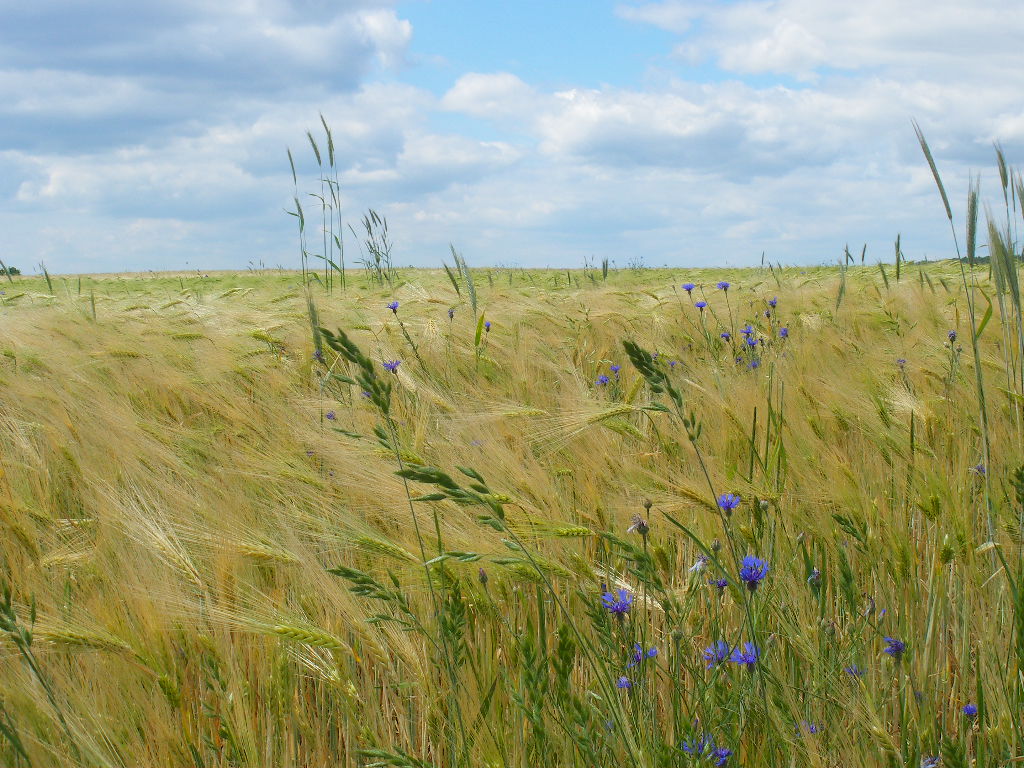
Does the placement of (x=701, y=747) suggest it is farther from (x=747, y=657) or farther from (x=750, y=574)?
(x=750, y=574)

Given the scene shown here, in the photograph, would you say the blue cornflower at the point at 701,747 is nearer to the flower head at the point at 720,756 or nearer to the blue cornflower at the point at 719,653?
the flower head at the point at 720,756

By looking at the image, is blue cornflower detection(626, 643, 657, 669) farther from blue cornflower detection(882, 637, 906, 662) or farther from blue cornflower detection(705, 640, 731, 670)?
blue cornflower detection(882, 637, 906, 662)

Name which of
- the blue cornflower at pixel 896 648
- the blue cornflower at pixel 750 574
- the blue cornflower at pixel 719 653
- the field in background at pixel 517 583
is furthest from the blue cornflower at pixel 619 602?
the blue cornflower at pixel 896 648

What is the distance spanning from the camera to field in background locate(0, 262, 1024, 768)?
1191mm

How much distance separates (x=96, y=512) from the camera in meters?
1.82

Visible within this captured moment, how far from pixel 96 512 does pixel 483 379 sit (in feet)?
6.03

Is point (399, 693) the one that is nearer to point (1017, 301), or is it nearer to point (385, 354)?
point (1017, 301)

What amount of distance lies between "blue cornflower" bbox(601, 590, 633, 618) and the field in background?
0.02 m

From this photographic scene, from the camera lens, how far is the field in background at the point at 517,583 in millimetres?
1191

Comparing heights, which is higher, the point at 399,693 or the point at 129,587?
the point at 129,587

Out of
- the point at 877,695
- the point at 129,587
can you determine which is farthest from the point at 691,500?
the point at 129,587

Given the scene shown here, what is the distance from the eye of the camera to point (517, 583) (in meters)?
1.61

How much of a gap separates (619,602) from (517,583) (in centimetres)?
30

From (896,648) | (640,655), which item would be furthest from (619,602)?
(896,648)
